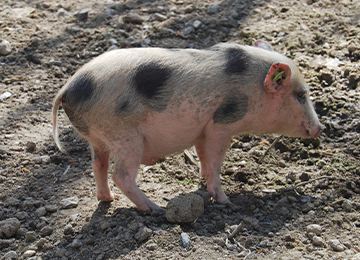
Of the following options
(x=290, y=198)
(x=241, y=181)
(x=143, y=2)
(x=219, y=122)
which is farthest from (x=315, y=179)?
(x=143, y=2)

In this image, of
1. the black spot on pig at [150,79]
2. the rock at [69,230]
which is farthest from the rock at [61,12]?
the rock at [69,230]

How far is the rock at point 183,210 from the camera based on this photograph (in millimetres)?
3891

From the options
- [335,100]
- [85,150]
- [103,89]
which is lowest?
[85,150]

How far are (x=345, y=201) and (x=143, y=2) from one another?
16.2ft

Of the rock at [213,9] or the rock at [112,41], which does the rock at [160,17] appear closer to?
the rock at [213,9]

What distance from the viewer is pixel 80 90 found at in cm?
401

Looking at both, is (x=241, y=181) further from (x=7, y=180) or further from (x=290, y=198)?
(x=7, y=180)

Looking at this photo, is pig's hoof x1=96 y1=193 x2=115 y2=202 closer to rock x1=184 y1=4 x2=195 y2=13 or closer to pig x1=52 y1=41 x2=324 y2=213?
pig x1=52 y1=41 x2=324 y2=213

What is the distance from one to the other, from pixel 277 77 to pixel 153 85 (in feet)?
3.54

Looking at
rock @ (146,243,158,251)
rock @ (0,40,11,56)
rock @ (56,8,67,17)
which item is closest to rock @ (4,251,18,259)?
rock @ (146,243,158,251)

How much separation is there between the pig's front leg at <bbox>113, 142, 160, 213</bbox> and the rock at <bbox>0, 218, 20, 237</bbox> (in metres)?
Result: 0.88

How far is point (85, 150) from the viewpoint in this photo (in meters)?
5.31

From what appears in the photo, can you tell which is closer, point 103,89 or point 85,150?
point 103,89

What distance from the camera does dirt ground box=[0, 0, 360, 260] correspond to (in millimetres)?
3758
